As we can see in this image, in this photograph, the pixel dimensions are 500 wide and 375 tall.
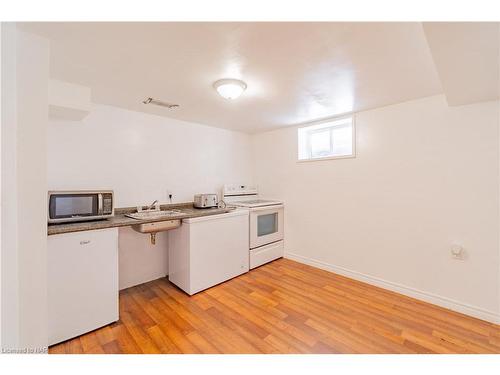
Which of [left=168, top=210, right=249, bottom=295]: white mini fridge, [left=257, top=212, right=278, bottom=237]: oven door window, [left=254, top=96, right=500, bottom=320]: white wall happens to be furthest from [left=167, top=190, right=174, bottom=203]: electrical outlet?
[left=254, top=96, right=500, bottom=320]: white wall

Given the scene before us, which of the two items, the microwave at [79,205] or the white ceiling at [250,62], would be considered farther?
the microwave at [79,205]

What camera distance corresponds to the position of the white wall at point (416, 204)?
6.32ft

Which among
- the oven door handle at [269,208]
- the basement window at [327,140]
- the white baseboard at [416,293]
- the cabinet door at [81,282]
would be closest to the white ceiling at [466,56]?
the basement window at [327,140]

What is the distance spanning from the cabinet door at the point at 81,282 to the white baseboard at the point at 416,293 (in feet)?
8.25

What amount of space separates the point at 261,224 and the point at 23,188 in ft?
8.20

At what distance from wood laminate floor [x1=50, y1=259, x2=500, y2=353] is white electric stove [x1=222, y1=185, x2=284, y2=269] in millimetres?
618

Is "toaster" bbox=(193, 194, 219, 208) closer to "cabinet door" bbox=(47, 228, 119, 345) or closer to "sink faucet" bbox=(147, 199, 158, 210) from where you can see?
"sink faucet" bbox=(147, 199, 158, 210)

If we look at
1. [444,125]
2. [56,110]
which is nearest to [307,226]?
[444,125]

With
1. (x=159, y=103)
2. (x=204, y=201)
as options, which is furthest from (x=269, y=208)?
(x=159, y=103)

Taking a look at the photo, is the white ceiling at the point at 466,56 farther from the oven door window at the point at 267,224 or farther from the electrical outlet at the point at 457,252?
the oven door window at the point at 267,224
